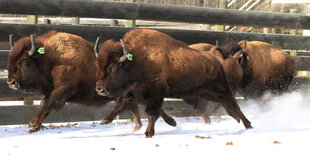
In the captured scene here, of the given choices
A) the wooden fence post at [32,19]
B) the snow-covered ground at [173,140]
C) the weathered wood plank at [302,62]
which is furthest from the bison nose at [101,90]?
the weathered wood plank at [302,62]

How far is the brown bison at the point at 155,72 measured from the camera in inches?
214

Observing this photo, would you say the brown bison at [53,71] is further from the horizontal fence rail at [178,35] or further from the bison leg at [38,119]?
the horizontal fence rail at [178,35]

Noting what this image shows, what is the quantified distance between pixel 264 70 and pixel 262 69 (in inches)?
2.3

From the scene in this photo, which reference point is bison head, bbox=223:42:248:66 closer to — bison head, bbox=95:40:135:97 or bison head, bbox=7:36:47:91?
bison head, bbox=95:40:135:97

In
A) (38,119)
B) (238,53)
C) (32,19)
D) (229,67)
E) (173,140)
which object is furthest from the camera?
(238,53)

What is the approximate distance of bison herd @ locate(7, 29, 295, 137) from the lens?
217 inches

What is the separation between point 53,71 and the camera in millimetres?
5949

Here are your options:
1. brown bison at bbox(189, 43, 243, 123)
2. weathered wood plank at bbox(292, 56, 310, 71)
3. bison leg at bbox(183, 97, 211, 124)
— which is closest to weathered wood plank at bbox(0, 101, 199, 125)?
bison leg at bbox(183, 97, 211, 124)

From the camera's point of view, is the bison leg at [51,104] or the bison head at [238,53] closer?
the bison leg at [51,104]

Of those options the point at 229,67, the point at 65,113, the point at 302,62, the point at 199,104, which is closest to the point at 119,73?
the point at 199,104

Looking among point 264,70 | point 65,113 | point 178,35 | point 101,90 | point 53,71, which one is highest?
point 178,35

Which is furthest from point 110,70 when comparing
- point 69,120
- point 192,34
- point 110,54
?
point 192,34

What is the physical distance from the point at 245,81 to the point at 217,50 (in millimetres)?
1041

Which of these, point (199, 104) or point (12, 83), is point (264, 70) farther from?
point (12, 83)
